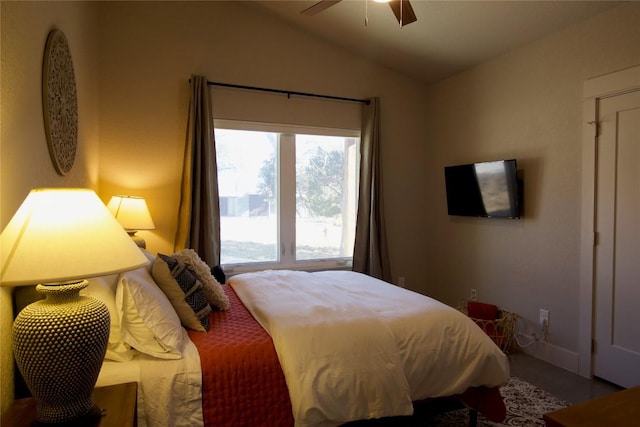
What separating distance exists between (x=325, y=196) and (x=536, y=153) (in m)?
2.11

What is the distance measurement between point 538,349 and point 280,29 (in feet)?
13.0

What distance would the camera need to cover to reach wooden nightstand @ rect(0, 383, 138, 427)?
1191mm

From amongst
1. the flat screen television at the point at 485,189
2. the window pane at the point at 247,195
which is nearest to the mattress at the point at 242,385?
the window pane at the point at 247,195

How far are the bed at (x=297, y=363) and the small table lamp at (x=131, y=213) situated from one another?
1203 mm

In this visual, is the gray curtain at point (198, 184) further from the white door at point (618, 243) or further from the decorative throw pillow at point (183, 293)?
the white door at point (618, 243)

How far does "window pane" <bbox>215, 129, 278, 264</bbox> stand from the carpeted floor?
2294 mm

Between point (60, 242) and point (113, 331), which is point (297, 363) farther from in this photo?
point (60, 242)

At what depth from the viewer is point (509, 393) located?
2.65 meters

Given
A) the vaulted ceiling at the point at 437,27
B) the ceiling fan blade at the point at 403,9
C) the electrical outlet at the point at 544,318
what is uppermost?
the vaulted ceiling at the point at 437,27

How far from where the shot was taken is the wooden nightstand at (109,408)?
3.91ft

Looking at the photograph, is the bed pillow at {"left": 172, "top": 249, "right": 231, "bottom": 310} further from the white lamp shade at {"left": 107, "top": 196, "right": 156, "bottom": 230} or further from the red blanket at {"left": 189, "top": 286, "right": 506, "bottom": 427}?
the white lamp shade at {"left": 107, "top": 196, "right": 156, "bottom": 230}

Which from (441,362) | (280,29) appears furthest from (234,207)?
(441,362)

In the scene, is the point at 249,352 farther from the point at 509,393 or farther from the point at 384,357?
the point at 509,393

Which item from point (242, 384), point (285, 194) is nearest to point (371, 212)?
point (285, 194)
